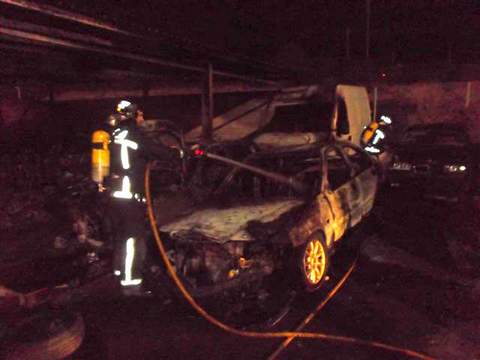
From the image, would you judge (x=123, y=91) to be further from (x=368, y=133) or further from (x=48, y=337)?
(x=48, y=337)

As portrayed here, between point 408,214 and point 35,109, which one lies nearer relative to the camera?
point 408,214

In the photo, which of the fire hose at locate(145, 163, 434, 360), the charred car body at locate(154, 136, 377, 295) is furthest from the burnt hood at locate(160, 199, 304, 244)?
the fire hose at locate(145, 163, 434, 360)

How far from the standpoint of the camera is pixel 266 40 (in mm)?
13609

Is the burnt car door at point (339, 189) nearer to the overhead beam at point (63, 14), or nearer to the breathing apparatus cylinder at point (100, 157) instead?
the breathing apparatus cylinder at point (100, 157)

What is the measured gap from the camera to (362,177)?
21.9 feet

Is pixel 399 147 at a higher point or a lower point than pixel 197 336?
higher

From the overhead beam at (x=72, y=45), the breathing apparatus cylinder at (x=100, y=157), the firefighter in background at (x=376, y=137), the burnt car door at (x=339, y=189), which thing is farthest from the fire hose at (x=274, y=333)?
the firefighter in background at (x=376, y=137)

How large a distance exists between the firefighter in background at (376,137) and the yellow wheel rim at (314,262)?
9.41ft

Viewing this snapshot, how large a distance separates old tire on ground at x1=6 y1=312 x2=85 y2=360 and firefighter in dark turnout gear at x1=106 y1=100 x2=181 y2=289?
2.88ft

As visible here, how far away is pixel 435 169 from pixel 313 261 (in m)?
3.89

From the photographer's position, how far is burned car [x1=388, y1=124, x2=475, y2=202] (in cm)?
760

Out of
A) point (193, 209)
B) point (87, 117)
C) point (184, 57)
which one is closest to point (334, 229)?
point (193, 209)

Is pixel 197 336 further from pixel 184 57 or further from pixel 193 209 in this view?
pixel 184 57

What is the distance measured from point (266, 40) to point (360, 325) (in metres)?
10.7
